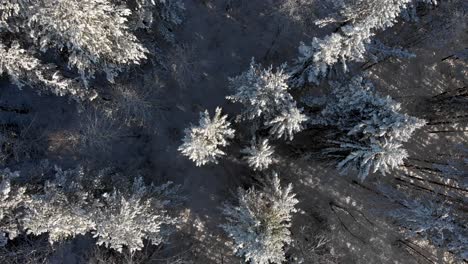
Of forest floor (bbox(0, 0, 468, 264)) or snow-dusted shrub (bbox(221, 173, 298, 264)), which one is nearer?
snow-dusted shrub (bbox(221, 173, 298, 264))

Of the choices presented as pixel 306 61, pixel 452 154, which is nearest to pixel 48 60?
pixel 306 61

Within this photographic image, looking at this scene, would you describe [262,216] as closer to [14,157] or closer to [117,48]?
[117,48]

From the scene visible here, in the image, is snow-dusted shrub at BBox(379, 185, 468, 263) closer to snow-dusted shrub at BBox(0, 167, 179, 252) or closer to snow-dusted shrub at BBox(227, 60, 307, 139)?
snow-dusted shrub at BBox(227, 60, 307, 139)

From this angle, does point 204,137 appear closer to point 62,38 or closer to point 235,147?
point 235,147

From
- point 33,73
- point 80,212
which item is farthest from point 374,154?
point 33,73

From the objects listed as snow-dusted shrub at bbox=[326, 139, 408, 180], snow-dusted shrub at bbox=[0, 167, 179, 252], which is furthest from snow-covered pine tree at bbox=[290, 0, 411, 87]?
snow-dusted shrub at bbox=[0, 167, 179, 252]
